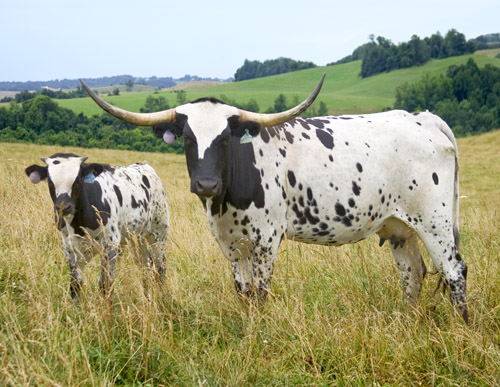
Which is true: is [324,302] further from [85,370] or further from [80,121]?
[80,121]

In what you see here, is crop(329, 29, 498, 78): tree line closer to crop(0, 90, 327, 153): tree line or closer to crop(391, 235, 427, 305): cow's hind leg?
crop(0, 90, 327, 153): tree line

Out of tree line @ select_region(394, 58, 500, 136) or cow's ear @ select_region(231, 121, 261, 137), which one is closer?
cow's ear @ select_region(231, 121, 261, 137)

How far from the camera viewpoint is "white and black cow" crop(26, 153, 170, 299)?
5486 millimetres

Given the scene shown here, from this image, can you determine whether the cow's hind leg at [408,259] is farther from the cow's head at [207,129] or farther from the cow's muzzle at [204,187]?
the cow's muzzle at [204,187]

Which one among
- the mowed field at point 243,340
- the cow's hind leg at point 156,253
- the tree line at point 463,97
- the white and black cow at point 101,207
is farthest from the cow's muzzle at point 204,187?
the tree line at point 463,97

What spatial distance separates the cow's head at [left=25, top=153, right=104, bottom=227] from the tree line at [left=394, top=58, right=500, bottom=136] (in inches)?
3060

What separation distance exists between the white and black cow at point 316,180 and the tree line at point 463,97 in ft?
252

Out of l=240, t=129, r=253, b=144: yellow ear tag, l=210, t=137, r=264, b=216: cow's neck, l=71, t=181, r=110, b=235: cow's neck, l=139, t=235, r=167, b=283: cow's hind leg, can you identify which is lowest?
l=139, t=235, r=167, b=283: cow's hind leg

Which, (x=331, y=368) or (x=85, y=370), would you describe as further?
(x=331, y=368)

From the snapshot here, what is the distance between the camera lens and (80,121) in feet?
217

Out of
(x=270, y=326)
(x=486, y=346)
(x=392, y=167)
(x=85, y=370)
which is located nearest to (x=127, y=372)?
(x=85, y=370)

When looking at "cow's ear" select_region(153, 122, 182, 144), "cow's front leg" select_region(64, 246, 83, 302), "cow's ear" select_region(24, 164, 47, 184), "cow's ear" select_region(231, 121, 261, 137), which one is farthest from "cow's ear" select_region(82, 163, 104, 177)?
"cow's ear" select_region(231, 121, 261, 137)

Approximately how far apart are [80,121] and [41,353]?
Answer: 6642cm

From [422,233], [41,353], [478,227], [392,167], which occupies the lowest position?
[478,227]
